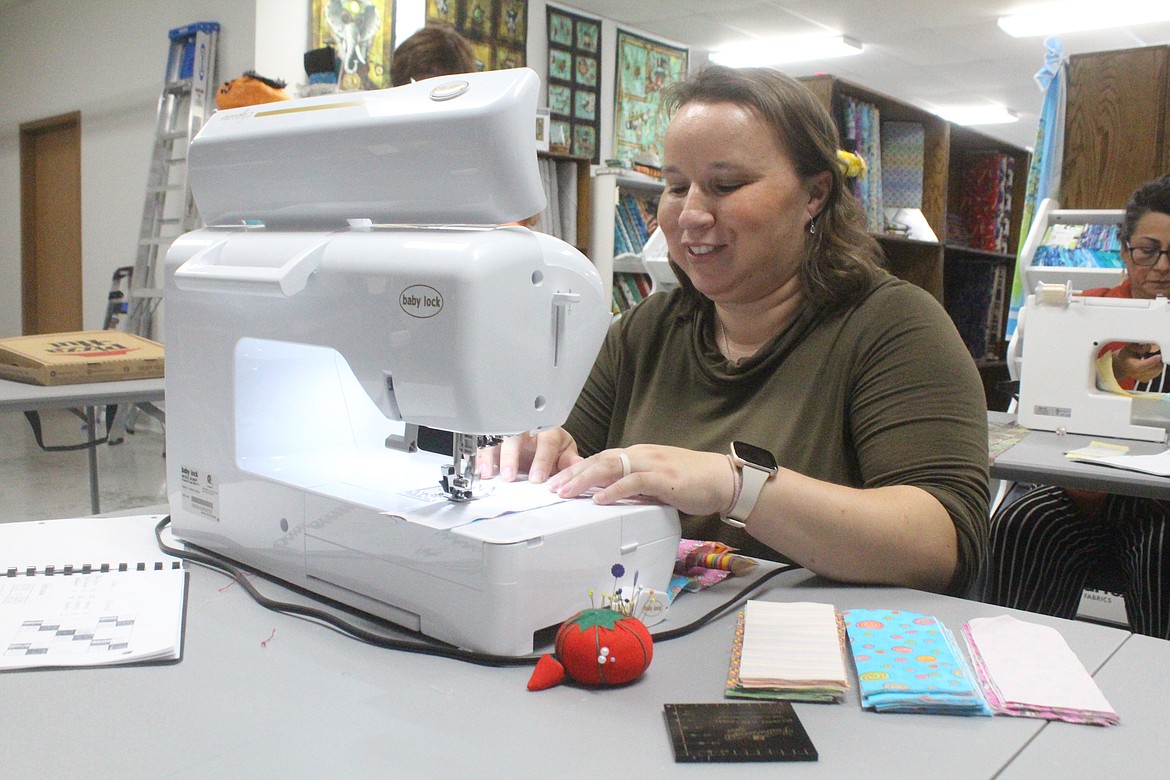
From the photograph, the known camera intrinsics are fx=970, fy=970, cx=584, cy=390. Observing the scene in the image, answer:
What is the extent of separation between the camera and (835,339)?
1.30m

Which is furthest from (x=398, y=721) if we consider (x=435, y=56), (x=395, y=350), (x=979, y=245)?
(x=979, y=245)

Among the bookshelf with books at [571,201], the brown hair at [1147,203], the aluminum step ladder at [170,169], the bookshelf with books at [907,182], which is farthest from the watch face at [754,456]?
the aluminum step ladder at [170,169]

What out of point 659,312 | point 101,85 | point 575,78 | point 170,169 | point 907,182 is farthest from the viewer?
point 101,85

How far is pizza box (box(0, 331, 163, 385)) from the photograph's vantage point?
8.24 feet

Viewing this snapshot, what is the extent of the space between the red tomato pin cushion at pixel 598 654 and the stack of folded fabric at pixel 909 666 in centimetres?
19

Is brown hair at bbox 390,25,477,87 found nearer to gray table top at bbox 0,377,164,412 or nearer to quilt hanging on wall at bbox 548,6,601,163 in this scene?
gray table top at bbox 0,377,164,412

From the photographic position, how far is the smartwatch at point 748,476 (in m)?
1.04

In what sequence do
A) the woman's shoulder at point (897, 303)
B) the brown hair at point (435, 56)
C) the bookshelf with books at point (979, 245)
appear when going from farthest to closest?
1. the bookshelf with books at point (979, 245)
2. the brown hair at point (435, 56)
3. the woman's shoulder at point (897, 303)

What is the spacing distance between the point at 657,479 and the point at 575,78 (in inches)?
210

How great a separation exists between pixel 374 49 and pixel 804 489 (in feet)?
14.2

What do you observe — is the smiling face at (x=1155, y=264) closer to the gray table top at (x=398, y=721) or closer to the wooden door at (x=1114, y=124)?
the wooden door at (x=1114, y=124)

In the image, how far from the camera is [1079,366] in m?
2.38

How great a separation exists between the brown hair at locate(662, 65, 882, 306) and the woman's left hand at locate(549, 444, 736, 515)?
42 cm

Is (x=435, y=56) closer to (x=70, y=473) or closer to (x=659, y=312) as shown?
(x=659, y=312)
